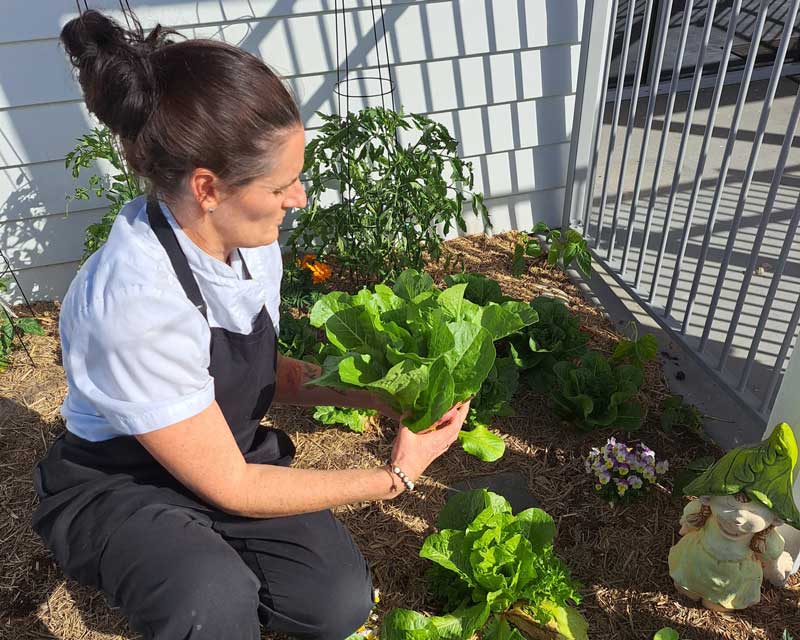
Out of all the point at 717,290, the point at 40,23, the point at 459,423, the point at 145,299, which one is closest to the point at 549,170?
the point at 717,290

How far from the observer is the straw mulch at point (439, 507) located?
180 cm

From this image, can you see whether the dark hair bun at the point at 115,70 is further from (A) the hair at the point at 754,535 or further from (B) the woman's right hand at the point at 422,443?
(A) the hair at the point at 754,535

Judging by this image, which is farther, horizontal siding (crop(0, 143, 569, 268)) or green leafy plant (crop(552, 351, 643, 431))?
horizontal siding (crop(0, 143, 569, 268))

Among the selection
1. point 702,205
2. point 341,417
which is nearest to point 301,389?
point 341,417

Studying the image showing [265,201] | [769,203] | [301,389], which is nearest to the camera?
[265,201]

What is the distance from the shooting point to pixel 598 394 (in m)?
2.25

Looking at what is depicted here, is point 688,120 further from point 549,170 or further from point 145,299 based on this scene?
point 145,299

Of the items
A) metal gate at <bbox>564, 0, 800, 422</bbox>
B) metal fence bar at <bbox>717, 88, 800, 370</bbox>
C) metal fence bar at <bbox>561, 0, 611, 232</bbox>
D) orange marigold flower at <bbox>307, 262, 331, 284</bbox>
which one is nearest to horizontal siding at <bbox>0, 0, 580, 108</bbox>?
metal fence bar at <bbox>561, 0, 611, 232</bbox>

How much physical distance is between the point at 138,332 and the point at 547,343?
5.11 feet

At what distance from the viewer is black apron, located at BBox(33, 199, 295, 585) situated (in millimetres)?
1473

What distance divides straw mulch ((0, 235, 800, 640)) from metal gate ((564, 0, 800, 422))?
37 cm

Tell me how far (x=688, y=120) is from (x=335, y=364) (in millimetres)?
1714

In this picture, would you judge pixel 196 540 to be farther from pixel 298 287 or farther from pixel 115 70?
pixel 298 287

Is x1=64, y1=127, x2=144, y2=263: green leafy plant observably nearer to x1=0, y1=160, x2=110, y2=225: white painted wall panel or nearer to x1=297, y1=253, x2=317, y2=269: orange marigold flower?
x1=0, y1=160, x2=110, y2=225: white painted wall panel
